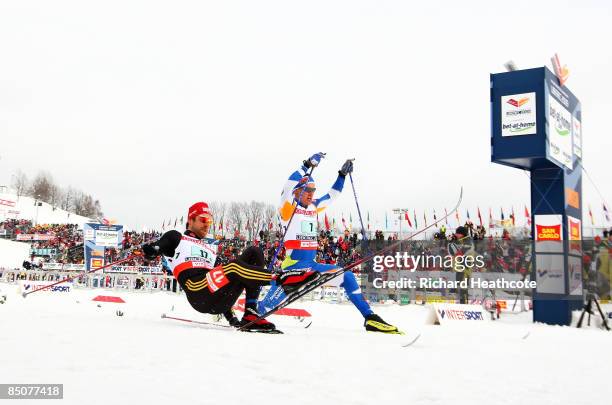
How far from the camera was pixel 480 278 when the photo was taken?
13758 millimetres

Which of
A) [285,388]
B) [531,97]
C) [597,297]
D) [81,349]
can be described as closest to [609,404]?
[285,388]

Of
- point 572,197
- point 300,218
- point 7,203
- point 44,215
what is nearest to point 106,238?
point 572,197

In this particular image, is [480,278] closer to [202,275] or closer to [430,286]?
[430,286]

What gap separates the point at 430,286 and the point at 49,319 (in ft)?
34.7

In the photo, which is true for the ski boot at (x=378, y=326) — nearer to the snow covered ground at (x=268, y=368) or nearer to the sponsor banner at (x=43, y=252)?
the snow covered ground at (x=268, y=368)

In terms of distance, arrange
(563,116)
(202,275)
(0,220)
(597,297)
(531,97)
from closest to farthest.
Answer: (202,275) → (597,297) → (531,97) → (563,116) → (0,220)

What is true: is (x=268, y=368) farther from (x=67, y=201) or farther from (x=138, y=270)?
(x=67, y=201)

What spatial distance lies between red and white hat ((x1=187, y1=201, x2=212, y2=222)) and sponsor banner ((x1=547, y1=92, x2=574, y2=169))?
9.46 metres

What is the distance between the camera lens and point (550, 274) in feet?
42.5

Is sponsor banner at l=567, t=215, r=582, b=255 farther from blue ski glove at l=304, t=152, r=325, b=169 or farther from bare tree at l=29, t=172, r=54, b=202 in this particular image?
bare tree at l=29, t=172, r=54, b=202

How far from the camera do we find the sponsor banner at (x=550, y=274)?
1282 cm

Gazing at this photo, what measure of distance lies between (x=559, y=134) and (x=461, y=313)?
5.25 m

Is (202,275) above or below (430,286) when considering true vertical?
above
